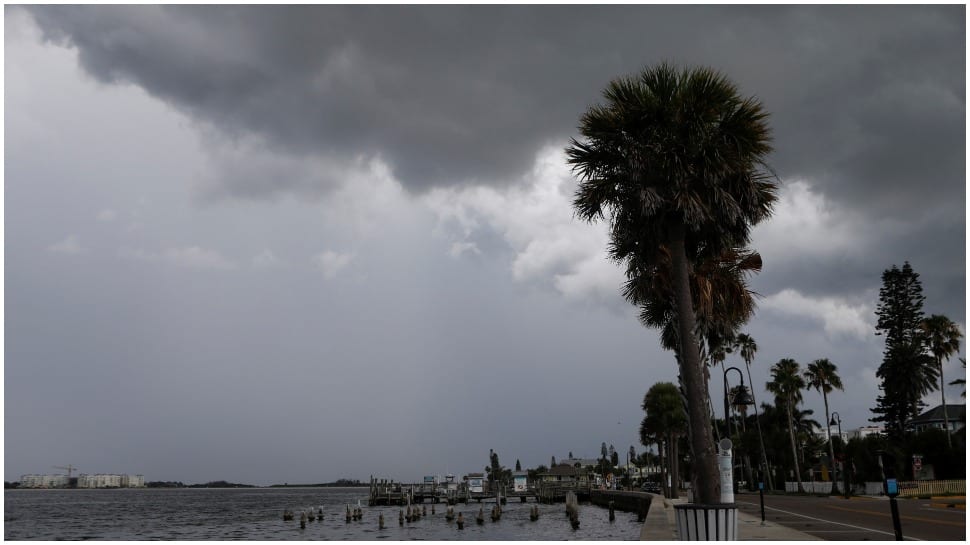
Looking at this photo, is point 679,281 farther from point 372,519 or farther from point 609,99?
point 372,519

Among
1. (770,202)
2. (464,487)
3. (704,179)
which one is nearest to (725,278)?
(770,202)

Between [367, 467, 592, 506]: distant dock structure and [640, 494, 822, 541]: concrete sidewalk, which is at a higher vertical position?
[640, 494, 822, 541]: concrete sidewalk

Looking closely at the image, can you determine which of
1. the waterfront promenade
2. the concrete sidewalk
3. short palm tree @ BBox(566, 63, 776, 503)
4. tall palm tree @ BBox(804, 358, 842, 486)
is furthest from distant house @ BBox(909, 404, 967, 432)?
short palm tree @ BBox(566, 63, 776, 503)

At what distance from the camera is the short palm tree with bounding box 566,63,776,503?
Answer: 14.9 meters

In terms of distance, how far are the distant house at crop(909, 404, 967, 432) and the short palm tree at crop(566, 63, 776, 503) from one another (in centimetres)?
7612

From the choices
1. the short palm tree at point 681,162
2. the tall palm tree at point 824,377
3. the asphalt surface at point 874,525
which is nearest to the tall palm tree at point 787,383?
the tall palm tree at point 824,377

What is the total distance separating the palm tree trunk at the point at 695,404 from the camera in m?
13.9

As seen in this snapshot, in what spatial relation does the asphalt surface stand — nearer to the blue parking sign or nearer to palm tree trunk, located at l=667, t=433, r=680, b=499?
the blue parking sign

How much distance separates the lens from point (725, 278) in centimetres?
1897

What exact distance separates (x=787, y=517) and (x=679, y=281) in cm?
1658

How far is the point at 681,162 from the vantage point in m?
15.0

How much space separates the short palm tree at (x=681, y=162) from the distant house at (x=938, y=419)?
250 ft

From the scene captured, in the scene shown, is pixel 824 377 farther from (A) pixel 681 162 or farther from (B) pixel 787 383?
(A) pixel 681 162

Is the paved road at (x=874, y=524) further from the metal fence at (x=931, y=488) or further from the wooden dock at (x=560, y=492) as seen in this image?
the wooden dock at (x=560, y=492)
